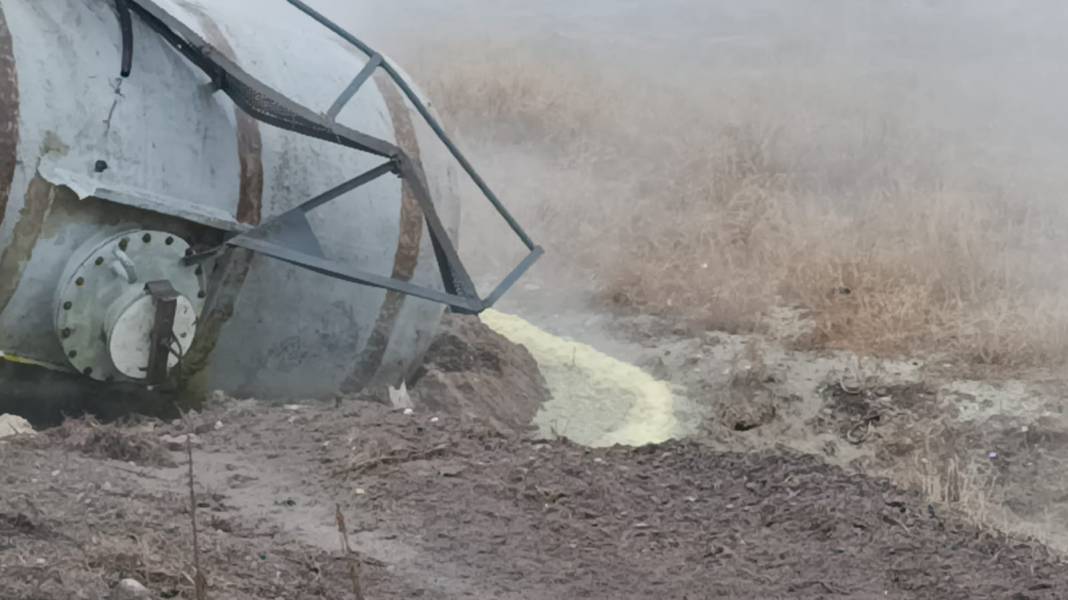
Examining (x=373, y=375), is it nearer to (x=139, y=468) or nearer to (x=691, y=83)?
(x=139, y=468)

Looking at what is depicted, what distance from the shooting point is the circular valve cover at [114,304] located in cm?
448

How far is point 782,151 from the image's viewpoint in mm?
10727

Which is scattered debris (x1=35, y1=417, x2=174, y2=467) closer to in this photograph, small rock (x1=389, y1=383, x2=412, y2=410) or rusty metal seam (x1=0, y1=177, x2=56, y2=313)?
rusty metal seam (x1=0, y1=177, x2=56, y2=313)

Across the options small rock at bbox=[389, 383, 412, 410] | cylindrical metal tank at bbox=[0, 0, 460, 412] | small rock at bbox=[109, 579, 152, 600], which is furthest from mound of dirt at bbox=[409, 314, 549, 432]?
small rock at bbox=[109, 579, 152, 600]

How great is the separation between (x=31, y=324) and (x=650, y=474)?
2101mm

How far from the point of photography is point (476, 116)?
11703mm

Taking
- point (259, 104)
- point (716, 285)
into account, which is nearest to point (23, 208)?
point (259, 104)

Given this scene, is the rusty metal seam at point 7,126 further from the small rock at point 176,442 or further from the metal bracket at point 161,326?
the small rock at point 176,442

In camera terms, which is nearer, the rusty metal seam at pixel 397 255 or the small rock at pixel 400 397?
the rusty metal seam at pixel 397 255

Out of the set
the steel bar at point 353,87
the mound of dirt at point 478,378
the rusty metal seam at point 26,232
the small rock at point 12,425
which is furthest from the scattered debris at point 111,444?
the mound of dirt at point 478,378

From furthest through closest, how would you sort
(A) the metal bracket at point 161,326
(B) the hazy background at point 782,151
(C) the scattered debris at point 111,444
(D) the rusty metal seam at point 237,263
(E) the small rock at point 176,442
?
(B) the hazy background at point 782,151, (D) the rusty metal seam at point 237,263, (A) the metal bracket at point 161,326, (E) the small rock at point 176,442, (C) the scattered debris at point 111,444

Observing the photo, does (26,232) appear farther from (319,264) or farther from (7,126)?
(319,264)

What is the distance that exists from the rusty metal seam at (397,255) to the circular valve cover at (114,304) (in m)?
1.11

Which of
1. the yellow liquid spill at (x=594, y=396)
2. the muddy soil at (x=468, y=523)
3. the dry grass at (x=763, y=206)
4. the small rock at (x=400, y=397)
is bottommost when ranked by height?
the yellow liquid spill at (x=594, y=396)
